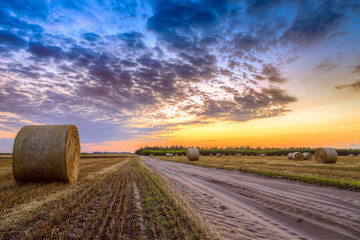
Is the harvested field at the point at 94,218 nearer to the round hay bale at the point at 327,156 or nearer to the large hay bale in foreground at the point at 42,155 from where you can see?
the large hay bale in foreground at the point at 42,155

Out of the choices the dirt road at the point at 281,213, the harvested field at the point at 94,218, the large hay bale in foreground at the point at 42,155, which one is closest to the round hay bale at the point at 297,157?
the dirt road at the point at 281,213

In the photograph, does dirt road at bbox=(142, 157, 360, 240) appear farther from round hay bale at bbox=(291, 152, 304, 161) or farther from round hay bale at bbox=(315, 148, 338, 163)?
round hay bale at bbox=(291, 152, 304, 161)

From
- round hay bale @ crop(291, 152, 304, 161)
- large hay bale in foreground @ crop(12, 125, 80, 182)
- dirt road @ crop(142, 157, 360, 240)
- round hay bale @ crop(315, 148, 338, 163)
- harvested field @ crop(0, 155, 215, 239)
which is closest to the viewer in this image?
harvested field @ crop(0, 155, 215, 239)

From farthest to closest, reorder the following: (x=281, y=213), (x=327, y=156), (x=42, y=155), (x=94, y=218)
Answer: (x=327, y=156) < (x=42, y=155) < (x=281, y=213) < (x=94, y=218)

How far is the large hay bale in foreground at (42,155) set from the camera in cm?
986

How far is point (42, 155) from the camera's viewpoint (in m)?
10.0

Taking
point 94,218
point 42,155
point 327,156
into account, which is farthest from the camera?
point 327,156

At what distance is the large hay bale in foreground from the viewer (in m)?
9.86

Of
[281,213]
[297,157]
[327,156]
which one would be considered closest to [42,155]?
[281,213]

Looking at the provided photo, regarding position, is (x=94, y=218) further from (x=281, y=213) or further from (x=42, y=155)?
(x=42, y=155)

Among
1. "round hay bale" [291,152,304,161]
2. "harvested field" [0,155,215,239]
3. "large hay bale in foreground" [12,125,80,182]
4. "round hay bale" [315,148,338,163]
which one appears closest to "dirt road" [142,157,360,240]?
"harvested field" [0,155,215,239]

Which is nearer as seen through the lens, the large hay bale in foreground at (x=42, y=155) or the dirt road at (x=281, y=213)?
the dirt road at (x=281, y=213)

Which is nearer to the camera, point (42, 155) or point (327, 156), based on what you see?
point (42, 155)

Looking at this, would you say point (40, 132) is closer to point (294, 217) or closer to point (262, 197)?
point (262, 197)
